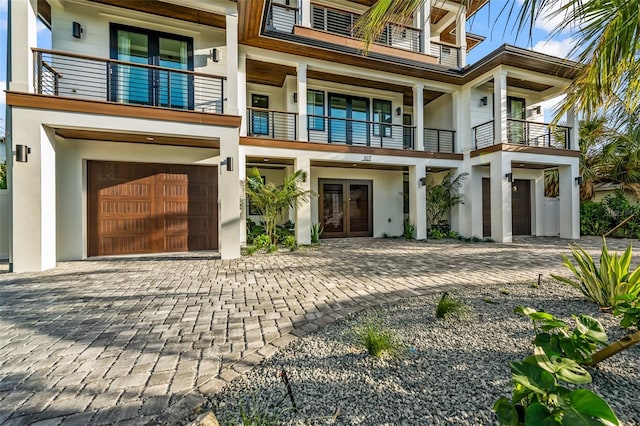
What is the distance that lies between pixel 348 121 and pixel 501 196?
6.43 meters

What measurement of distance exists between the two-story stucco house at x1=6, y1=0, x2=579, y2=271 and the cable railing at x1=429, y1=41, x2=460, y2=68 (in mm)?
89

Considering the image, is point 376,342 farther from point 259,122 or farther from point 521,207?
point 521,207

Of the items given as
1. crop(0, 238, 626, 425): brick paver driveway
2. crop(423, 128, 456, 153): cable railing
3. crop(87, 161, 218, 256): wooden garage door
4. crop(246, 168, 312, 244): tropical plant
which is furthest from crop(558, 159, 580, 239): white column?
crop(87, 161, 218, 256): wooden garage door

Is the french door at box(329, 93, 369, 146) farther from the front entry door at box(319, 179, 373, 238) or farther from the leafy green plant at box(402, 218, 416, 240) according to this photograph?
the leafy green plant at box(402, 218, 416, 240)

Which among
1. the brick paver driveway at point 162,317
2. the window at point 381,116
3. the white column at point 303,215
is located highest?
the window at point 381,116

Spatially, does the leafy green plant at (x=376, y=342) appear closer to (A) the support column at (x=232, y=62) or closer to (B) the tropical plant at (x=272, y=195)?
(B) the tropical plant at (x=272, y=195)

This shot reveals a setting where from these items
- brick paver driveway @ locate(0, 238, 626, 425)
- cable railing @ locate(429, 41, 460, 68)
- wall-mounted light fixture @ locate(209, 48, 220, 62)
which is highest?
cable railing @ locate(429, 41, 460, 68)

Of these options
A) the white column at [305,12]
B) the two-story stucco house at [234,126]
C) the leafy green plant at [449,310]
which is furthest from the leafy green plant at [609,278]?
the white column at [305,12]

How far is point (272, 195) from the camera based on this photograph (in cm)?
866

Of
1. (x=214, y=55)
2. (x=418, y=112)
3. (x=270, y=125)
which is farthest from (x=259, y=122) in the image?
(x=418, y=112)

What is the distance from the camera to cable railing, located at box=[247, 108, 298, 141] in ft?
35.9

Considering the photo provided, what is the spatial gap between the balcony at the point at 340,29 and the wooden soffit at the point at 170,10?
1.94 m

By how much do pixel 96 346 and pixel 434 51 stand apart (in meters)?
15.4

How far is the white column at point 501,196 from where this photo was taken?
1062 cm
